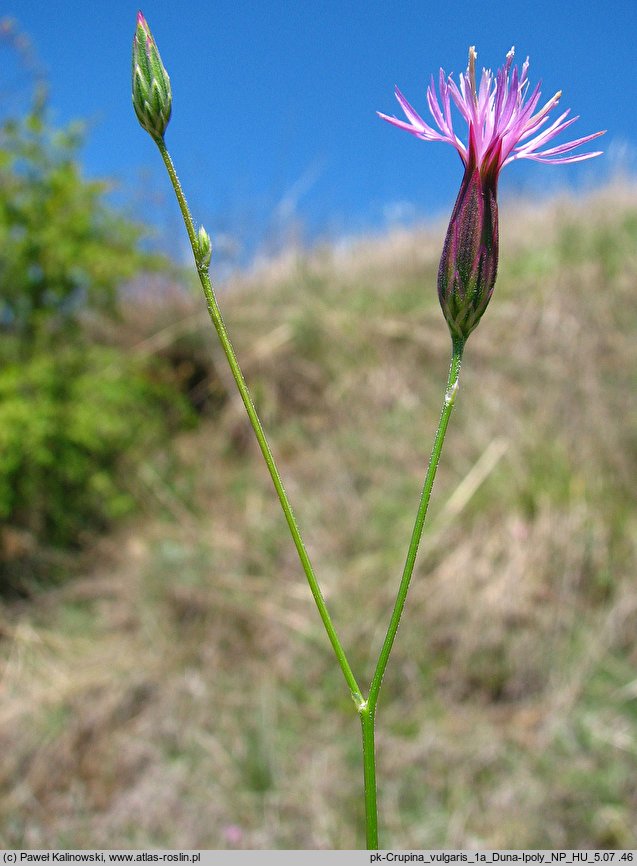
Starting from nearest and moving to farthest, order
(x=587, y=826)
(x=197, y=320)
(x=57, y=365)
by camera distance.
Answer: (x=587, y=826)
(x=57, y=365)
(x=197, y=320)

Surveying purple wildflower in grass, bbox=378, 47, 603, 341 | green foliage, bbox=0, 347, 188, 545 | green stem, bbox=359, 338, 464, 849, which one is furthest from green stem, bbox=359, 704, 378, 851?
green foliage, bbox=0, 347, 188, 545

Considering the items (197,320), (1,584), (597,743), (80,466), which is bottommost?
(1,584)

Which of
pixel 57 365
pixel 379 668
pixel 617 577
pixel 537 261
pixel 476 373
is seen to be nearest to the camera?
pixel 379 668

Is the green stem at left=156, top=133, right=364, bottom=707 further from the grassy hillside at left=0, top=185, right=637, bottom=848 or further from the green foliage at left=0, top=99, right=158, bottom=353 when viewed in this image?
the green foliage at left=0, top=99, right=158, bottom=353

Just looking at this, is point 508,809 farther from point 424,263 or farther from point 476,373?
point 424,263

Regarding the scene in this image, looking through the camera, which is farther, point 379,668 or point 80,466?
point 80,466

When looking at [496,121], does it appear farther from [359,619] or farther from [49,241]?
[49,241]

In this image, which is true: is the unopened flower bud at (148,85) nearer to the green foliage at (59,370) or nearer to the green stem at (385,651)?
the green stem at (385,651)

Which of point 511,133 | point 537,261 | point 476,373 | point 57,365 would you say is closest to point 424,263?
point 537,261
